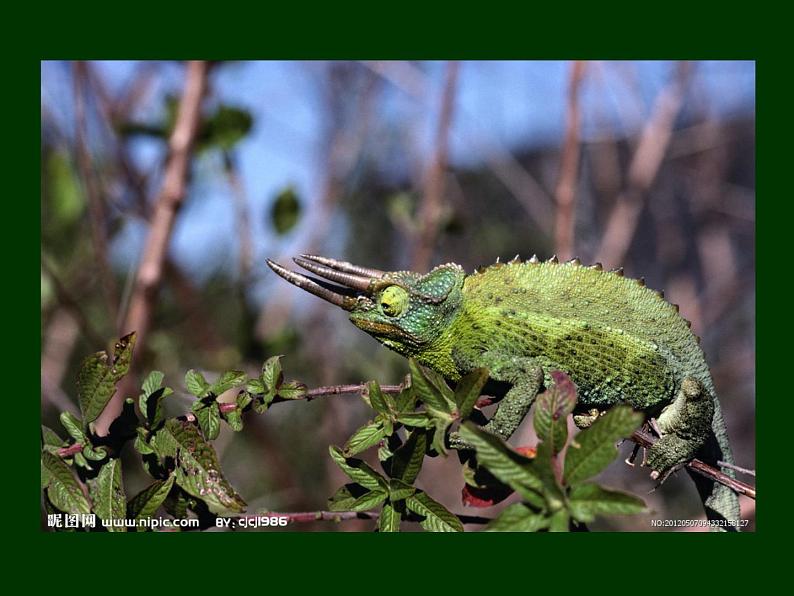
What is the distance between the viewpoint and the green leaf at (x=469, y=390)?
1080 mm

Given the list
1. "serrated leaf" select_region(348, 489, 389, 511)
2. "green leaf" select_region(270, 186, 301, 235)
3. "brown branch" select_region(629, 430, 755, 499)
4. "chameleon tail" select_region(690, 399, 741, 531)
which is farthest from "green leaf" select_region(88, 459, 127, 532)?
"green leaf" select_region(270, 186, 301, 235)

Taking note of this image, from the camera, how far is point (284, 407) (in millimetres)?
3514

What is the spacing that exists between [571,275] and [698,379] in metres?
0.31

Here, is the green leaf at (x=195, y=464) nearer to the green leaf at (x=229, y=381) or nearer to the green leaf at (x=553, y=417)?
the green leaf at (x=229, y=381)

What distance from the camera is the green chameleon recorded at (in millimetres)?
1404

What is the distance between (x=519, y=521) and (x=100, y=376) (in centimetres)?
68

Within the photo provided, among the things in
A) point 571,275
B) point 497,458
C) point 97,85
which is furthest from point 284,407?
point 497,458

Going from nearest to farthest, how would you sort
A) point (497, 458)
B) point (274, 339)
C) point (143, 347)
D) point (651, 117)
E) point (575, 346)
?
point (497, 458)
point (575, 346)
point (143, 347)
point (274, 339)
point (651, 117)

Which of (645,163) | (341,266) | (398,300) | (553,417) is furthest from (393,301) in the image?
(645,163)

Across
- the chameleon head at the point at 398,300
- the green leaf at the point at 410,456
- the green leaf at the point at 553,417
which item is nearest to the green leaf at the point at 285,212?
the chameleon head at the point at 398,300

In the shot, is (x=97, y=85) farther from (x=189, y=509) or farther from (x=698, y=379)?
(x=698, y=379)

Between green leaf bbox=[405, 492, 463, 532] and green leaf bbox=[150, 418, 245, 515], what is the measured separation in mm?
256

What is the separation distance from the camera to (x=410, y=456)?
3.69 feet

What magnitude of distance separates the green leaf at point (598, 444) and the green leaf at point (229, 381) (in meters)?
0.51
